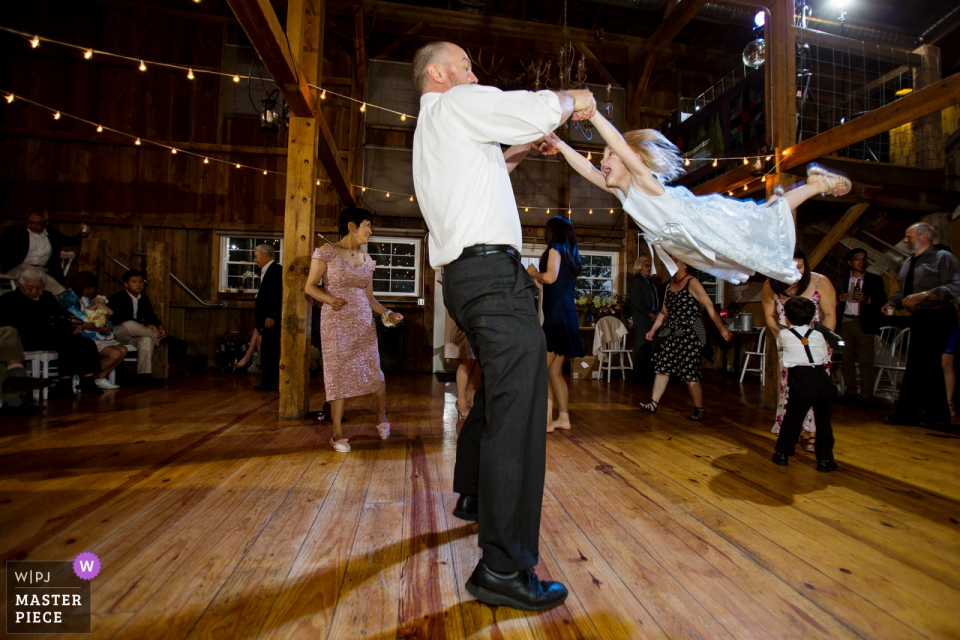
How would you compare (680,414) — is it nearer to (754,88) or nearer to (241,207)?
(754,88)

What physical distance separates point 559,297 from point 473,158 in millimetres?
2281

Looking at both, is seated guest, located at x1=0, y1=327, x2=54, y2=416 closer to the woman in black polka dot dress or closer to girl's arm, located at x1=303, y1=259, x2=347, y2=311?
girl's arm, located at x1=303, y1=259, x2=347, y2=311

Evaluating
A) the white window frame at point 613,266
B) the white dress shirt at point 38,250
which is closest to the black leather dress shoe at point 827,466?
the white window frame at point 613,266

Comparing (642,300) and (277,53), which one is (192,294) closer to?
(277,53)

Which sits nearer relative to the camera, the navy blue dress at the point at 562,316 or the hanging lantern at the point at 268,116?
the navy blue dress at the point at 562,316

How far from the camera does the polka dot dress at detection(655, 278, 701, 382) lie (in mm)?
4242

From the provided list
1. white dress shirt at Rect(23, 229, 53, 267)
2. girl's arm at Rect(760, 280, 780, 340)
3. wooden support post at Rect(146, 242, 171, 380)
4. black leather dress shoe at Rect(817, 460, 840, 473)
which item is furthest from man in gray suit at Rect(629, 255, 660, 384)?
white dress shirt at Rect(23, 229, 53, 267)

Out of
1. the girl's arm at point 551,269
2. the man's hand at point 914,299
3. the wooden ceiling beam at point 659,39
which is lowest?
the man's hand at point 914,299

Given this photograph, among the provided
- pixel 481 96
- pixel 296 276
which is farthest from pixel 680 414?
pixel 481 96

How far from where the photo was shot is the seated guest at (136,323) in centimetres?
604

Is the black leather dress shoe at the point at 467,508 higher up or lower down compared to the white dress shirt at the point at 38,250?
lower down

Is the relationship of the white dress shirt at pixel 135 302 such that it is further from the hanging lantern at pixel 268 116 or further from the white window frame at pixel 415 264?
the white window frame at pixel 415 264

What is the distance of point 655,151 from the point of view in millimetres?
2215

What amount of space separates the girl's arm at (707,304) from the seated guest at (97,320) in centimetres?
593
